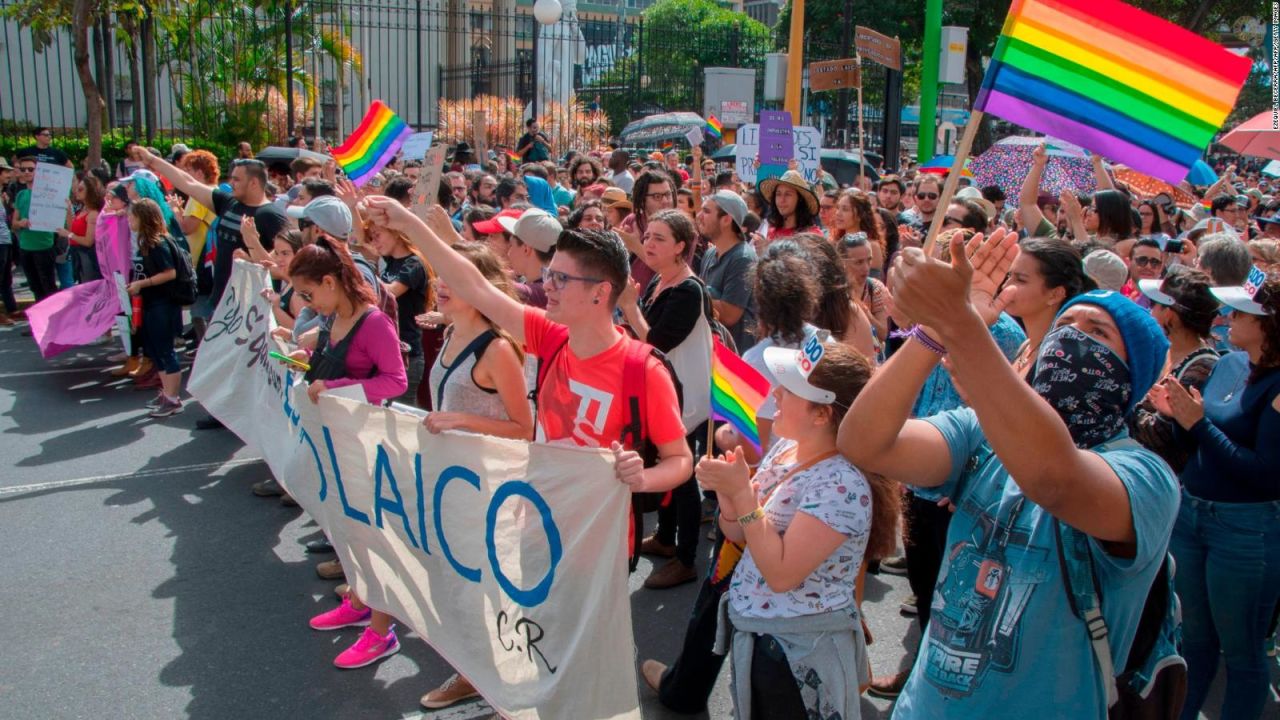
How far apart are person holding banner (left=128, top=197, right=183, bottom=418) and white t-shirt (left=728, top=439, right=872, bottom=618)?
667 centimetres

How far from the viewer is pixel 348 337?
477 cm

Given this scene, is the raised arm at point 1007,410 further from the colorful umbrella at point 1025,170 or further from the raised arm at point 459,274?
the colorful umbrella at point 1025,170

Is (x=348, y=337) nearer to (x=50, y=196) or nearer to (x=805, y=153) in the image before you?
(x=805, y=153)

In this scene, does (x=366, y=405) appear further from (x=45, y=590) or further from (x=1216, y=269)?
(x=1216, y=269)

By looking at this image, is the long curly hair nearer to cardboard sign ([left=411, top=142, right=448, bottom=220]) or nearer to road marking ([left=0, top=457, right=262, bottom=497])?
cardboard sign ([left=411, top=142, right=448, bottom=220])

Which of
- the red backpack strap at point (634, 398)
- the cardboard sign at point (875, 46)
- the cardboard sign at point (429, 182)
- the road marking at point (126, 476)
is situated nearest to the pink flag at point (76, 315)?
the road marking at point (126, 476)

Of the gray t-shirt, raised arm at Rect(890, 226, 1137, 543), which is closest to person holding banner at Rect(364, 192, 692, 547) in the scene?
raised arm at Rect(890, 226, 1137, 543)

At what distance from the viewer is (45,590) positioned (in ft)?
16.4

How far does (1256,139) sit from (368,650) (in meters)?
10.3

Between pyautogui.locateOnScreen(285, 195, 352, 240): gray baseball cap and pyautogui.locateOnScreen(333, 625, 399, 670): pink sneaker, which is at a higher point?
Answer: pyautogui.locateOnScreen(285, 195, 352, 240): gray baseball cap

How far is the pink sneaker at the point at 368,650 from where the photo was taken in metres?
4.33

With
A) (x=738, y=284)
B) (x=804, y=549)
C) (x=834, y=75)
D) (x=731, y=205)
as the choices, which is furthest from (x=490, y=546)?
(x=834, y=75)

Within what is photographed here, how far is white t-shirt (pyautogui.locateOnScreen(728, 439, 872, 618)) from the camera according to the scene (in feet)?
8.84

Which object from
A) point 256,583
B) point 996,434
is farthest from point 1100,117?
point 256,583
